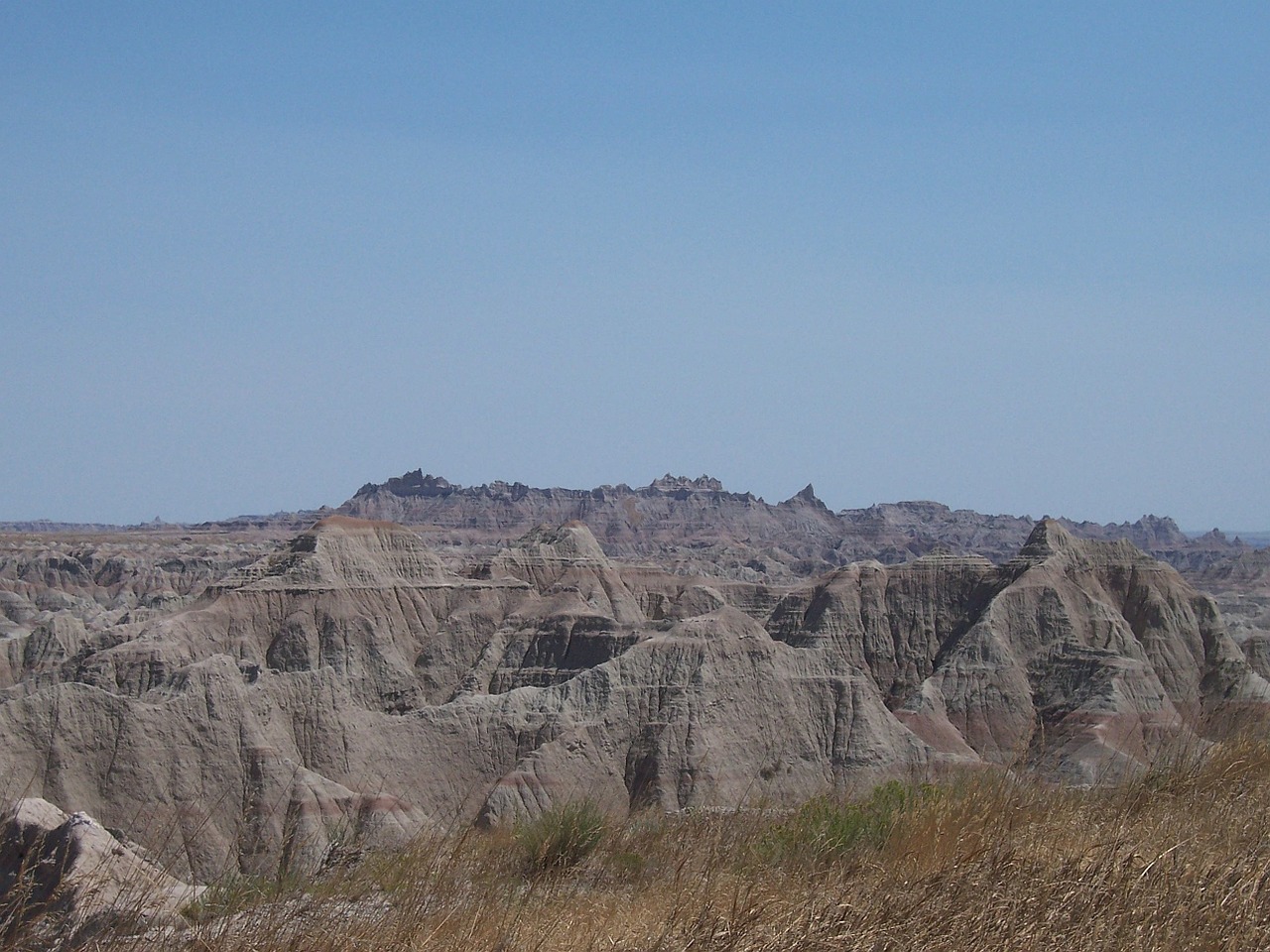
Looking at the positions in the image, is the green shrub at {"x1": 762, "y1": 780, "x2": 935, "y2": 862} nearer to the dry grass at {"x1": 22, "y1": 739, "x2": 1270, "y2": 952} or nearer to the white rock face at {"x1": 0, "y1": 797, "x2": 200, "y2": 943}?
the dry grass at {"x1": 22, "y1": 739, "x2": 1270, "y2": 952}

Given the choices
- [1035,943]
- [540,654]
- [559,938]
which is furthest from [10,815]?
[540,654]

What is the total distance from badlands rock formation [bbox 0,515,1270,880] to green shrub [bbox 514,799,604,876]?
35.8ft

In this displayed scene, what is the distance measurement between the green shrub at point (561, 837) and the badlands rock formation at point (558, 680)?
10.9 m

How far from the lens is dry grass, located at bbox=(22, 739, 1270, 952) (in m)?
6.56

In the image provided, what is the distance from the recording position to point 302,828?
37312mm

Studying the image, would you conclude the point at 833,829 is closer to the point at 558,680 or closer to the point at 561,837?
the point at 561,837

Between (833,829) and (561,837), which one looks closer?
(561,837)

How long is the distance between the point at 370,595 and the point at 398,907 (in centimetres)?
8425

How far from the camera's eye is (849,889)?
7.68 m

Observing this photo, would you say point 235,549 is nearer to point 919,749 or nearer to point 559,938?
point 919,749

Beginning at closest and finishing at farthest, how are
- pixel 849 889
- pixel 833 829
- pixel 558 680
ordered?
pixel 849 889, pixel 833 829, pixel 558 680

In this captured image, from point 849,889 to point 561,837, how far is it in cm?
248

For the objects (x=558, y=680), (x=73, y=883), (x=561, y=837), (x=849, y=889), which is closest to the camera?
(x=73, y=883)

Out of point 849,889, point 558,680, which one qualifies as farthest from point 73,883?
point 558,680
